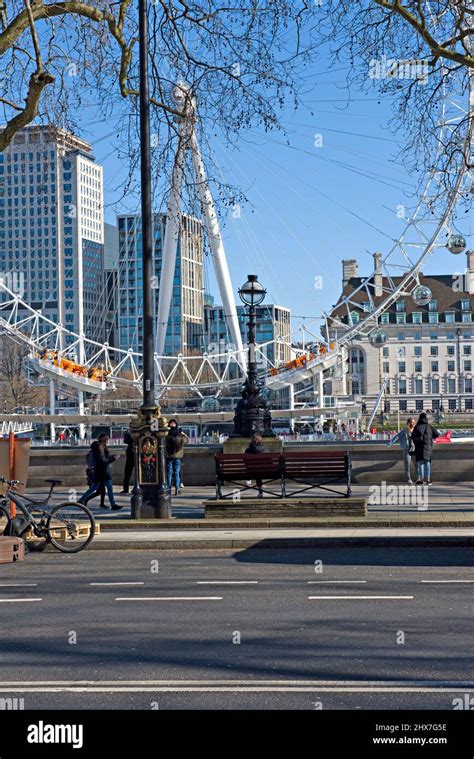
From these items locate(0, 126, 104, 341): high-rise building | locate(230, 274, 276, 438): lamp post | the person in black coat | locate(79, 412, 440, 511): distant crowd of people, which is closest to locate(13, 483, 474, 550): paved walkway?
locate(79, 412, 440, 511): distant crowd of people

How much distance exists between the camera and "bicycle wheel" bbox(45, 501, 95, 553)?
16.9 metres

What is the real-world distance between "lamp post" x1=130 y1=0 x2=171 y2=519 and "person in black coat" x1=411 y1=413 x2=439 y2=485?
793 centimetres

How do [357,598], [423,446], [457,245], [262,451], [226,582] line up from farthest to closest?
[457,245] → [423,446] → [262,451] → [226,582] → [357,598]

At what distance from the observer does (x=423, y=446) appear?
26.1 metres

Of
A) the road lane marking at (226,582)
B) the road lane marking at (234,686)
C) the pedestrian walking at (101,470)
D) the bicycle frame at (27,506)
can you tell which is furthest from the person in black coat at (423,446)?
the road lane marking at (234,686)

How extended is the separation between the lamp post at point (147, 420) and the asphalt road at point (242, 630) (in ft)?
11.5

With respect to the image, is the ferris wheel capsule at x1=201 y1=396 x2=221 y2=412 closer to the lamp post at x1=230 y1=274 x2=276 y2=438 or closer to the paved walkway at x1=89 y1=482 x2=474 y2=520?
the lamp post at x1=230 y1=274 x2=276 y2=438

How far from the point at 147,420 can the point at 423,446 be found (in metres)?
8.69

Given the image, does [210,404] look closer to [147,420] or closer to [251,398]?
[251,398]

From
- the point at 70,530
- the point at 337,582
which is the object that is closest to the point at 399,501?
the point at 70,530

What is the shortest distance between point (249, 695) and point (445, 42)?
672 inches

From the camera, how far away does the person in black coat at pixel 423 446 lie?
25.8 m

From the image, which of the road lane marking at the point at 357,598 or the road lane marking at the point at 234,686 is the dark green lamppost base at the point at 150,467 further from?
the road lane marking at the point at 234,686

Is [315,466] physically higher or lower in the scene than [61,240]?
lower
